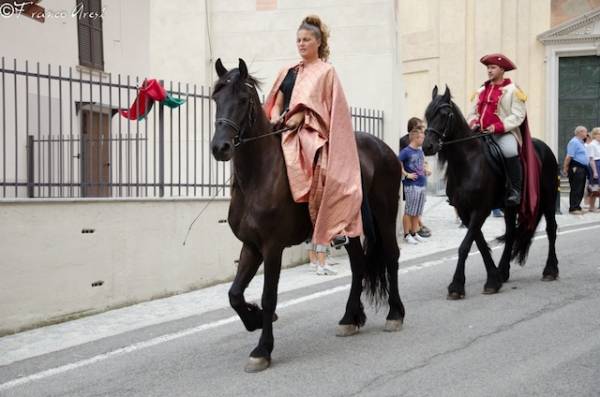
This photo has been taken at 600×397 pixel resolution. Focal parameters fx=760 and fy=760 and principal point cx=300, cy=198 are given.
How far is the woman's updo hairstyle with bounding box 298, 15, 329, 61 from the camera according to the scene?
236 inches

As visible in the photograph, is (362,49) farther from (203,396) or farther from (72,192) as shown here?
(203,396)

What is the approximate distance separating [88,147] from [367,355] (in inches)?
188

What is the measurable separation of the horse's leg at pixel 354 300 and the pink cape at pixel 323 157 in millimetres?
550

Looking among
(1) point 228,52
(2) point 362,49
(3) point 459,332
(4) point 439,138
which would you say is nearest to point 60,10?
(1) point 228,52

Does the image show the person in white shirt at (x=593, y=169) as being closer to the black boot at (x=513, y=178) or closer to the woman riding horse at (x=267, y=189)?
the black boot at (x=513, y=178)

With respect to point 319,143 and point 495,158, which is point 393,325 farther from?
point 495,158

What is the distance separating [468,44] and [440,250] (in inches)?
710

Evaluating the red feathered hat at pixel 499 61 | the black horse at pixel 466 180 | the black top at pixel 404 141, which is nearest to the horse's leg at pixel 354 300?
the black horse at pixel 466 180

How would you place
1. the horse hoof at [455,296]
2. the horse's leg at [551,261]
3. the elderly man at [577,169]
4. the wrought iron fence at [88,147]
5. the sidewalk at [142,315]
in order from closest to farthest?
1. the sidewalk at [142,315]
2. the horse hoof at [455,296]
3. the wrought iron fence at [88,147]
4. the horse's leg at [551,261]
5. the elderly man at [577,169]

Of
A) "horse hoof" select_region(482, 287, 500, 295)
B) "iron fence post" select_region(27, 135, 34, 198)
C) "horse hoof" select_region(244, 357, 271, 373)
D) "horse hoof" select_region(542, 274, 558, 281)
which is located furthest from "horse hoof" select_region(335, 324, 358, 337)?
"iron fence post" select_region(27, 135, 34, 198)

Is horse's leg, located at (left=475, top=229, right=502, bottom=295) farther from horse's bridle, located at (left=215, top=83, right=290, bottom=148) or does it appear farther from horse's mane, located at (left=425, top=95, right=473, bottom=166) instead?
horse's bridle, located at (left=215, top=83, right=290, bottom=148)

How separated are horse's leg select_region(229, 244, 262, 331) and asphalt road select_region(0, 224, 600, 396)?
0.32 metres

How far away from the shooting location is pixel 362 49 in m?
14.8

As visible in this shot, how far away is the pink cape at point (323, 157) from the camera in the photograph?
574 cm
